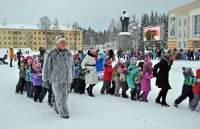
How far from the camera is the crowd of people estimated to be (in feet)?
19.3

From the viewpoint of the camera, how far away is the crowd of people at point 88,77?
588 cm

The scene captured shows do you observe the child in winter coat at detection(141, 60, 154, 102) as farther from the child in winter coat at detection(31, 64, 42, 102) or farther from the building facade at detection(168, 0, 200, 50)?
the building facade at detection(168, 0, 200, 50)

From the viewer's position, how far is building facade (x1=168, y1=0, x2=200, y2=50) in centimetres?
3956

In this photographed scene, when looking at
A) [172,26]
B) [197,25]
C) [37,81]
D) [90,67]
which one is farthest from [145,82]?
[172,26]

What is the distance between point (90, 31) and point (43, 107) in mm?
111578

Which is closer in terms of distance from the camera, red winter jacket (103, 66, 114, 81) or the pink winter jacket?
the pink winter jacket

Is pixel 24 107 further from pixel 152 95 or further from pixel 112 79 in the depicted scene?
pixel 152 95

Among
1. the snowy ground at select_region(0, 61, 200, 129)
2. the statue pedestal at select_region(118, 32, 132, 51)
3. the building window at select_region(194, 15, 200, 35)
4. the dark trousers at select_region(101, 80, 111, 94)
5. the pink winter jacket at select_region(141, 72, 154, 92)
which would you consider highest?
the building window at select_region(194, 15, 200, 35)

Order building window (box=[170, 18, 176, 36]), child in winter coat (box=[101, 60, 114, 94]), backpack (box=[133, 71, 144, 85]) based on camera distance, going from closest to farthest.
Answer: backpack (box=[133, 71, 144, 85])
child in winter coat (box=[101, 60, 114, 94])
building window (box=[170, 18, 176, 36])

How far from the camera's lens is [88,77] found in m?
8.57

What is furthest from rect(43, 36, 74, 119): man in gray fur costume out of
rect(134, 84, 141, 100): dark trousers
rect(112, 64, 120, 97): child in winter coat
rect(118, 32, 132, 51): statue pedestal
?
rect(118, 32, 132, 51): statue pedestal

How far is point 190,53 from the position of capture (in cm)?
2994

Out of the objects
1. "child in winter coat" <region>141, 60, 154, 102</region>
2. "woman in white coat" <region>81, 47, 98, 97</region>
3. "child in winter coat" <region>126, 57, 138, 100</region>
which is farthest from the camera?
"woman in white coat" <region>81, 47, 98, 97</region>

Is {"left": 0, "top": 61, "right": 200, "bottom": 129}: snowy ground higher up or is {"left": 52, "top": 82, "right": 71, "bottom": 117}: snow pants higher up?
{"left": 52, "top": 82, "right": 71, "bottom": 117}: snow pants
